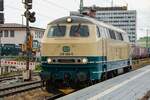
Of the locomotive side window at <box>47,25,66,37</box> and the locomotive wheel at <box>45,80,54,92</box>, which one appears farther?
the locomotive side window at <box>47,25,66,37</box>

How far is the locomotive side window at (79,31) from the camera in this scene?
1969 centimetres

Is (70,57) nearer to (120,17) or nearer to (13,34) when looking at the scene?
(13,34)

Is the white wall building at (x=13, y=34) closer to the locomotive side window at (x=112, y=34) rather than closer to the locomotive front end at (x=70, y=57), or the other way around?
the locomotive side window at (x=112, y=34)

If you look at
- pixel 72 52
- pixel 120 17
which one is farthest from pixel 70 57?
pixel 120 17

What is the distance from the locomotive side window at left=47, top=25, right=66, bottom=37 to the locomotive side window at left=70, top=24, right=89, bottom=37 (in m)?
0.34

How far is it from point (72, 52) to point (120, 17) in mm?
110569

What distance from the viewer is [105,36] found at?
21516mm

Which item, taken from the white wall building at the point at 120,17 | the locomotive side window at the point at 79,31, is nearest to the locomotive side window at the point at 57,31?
the locomotive side window at the point at 79,31

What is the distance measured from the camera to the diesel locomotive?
19.0m

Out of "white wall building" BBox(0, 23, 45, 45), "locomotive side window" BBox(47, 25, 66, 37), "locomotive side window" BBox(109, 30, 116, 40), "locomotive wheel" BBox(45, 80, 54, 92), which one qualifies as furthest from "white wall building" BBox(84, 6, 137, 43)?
"locomotive wheel" BBox(45, 80, 54, 92)

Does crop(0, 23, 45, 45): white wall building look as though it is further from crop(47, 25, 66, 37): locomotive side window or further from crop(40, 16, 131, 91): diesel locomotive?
crop(40, 16, 131, 91): diesel locomotive

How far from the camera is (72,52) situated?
19.0 m

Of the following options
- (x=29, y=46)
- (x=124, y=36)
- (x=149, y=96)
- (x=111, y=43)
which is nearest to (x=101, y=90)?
(x=149, y=96)

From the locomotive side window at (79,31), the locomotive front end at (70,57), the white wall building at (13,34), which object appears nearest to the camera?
the locomotive front end at (70,57)
